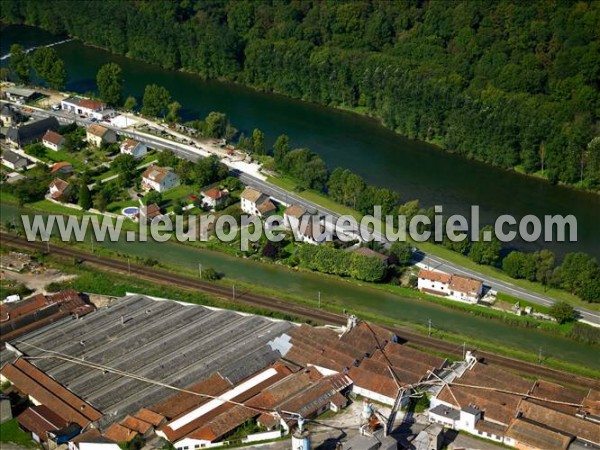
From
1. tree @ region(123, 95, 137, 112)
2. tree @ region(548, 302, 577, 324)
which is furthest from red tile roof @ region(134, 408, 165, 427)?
tree @ region(123, 95, 137, 112)

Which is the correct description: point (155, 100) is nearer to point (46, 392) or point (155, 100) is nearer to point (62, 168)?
point (62, 168)

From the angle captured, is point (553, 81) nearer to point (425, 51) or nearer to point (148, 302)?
point (425, 51)

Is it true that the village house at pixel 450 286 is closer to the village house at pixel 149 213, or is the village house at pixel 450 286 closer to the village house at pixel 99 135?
the village house at pixel 149 213

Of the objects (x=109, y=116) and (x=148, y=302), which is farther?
(x=109, y=116)

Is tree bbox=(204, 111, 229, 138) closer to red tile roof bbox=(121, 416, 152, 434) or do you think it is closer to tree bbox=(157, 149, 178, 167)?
tree bbox=(157, 149, 178, 167)

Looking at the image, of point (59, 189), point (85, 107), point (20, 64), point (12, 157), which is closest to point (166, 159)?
point (59, 189)

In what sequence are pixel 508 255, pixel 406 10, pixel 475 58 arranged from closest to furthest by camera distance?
pixel 508 255 < pixel 475 58 < pixel 406 10

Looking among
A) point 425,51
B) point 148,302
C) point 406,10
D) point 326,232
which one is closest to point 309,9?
point 406,10
